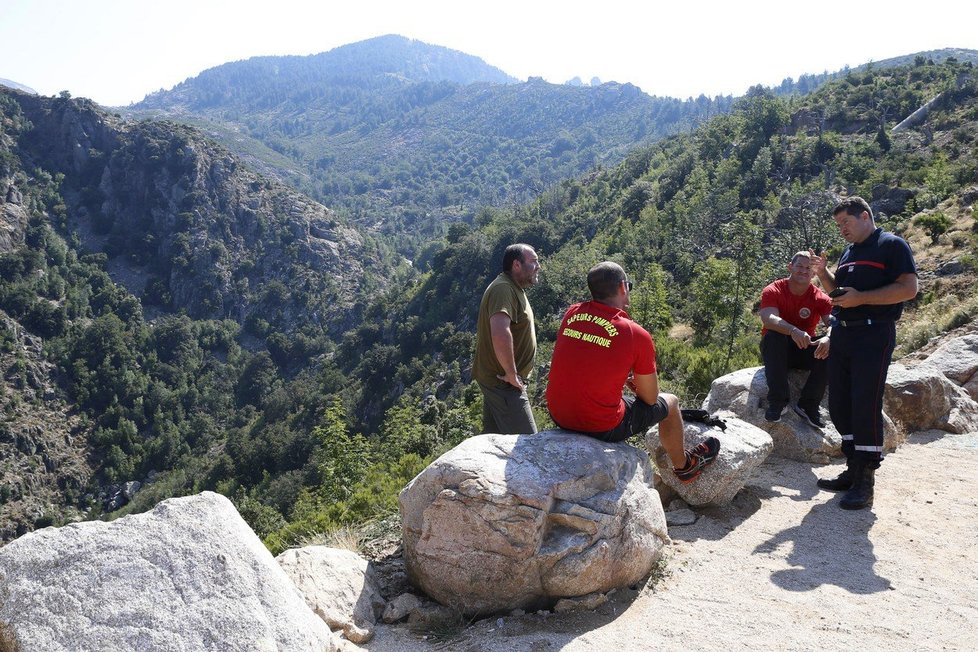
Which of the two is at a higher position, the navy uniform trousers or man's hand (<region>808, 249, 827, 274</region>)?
man's hand (<region>808, 249, 827, 274</region>)

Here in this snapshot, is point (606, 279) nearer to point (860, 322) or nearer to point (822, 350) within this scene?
point (860, 322)

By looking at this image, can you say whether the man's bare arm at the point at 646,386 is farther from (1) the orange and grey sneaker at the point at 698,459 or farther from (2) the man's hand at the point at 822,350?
(2) the man's hand at the point at 822,350

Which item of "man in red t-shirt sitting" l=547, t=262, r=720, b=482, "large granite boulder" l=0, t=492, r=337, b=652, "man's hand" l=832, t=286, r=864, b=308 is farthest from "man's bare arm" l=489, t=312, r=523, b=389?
"man's hand" l=832, t=286, r=864, b=308

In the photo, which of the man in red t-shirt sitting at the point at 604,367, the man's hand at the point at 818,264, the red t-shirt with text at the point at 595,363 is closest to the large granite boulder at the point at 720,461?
the man in red t-shirt sitting at the point at 604,367

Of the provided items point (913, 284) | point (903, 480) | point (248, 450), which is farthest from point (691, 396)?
point (248, 450)

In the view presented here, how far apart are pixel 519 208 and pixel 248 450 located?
52248 mm

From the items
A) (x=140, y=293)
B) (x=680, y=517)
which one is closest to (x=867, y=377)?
(x=680, y=517)

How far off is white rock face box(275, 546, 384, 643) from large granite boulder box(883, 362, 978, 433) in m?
5.79

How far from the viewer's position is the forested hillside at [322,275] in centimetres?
2305

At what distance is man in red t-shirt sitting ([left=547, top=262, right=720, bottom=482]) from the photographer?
406 cm

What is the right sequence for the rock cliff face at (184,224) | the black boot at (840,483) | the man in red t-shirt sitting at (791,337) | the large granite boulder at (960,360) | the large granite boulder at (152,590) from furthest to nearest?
the rock cliff face at (184,224), the large granite boulder at (960,360), the man in red t-shirt sitting at (791,337), the black boot at (840,483), the large granite boulder at (152,590)

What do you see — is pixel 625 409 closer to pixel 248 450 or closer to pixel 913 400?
pixel 913 400

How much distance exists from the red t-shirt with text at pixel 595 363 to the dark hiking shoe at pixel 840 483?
7.30 ft

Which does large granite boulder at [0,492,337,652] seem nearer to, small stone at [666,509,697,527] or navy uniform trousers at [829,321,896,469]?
→ small stone at [666,509,697,527]
